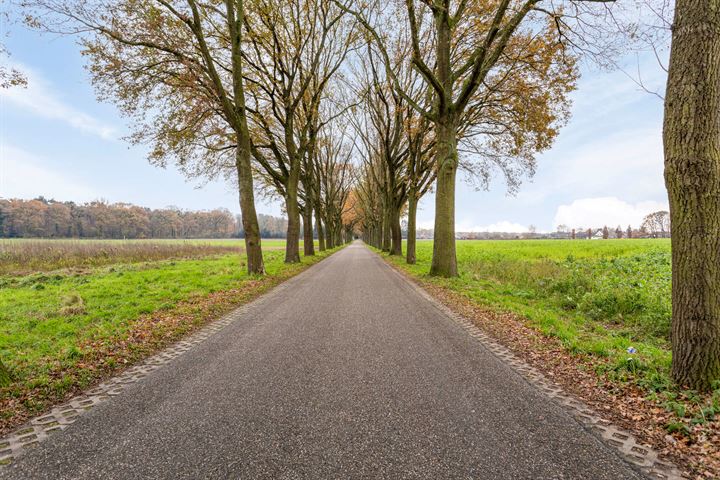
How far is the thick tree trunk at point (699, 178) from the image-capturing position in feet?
11.1

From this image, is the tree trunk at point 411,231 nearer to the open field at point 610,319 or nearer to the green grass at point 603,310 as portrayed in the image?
the open field at point 610,319

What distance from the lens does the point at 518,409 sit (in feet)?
10.3

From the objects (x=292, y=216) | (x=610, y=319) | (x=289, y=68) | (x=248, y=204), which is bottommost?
A: (x=610, y=319)

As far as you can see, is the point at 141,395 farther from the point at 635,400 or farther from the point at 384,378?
the point at 635,400

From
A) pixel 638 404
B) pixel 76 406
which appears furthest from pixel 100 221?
pixel 638 404

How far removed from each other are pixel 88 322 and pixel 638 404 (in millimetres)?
8969

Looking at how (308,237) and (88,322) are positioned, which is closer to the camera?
(88,322)

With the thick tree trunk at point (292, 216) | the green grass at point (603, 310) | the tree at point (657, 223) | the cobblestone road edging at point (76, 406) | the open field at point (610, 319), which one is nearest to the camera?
the cobblestone road edging at point (76, 406)

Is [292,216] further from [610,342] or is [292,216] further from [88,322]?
[610,342]

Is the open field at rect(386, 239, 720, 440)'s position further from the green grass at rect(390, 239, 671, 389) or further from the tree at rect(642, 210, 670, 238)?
the tree at rect(642, 210, 670, 238)

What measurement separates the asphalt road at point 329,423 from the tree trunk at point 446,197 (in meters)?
6.97

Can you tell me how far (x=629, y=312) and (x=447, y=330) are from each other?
4.58 meters

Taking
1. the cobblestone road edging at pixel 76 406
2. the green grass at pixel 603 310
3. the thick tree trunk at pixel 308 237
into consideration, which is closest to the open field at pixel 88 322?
the cobblestone road edging at pixel 76 406

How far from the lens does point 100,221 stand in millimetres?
71375
